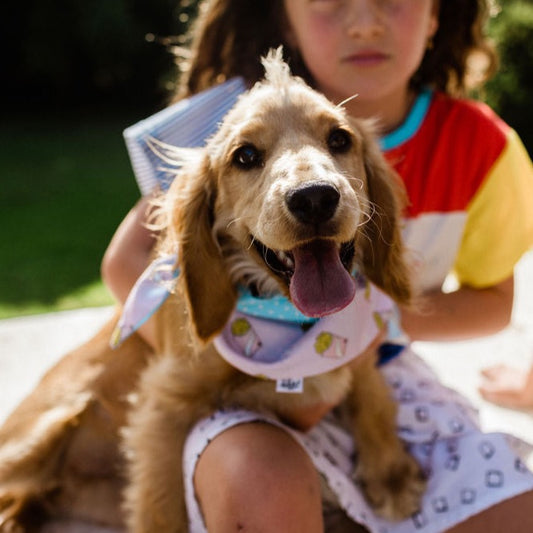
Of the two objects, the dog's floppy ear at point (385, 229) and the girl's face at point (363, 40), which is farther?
the girl's face at point (363, 40)

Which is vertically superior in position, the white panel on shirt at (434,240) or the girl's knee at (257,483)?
the white panel on shirt at (434,240)

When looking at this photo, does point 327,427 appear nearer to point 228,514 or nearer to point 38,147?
point 228,514

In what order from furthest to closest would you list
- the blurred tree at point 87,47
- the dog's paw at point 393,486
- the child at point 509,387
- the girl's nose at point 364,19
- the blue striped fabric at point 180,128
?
the blurred tree at point 87,47, the child at point 509,387, the blue striped fabric at point 180,128, the girl's nose at point 364,19, the dog's paw at point 393,486

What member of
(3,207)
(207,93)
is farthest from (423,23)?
(3,207)

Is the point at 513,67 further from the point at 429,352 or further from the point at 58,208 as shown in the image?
the point at 58,208

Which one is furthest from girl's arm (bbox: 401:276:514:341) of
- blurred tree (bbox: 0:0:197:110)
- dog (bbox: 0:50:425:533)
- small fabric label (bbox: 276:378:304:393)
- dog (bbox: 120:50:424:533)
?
blurred tree (bbox: 0:0:197:110)

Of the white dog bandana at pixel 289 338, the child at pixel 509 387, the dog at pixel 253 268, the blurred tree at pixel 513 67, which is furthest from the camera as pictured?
the blurred tree at pixel 513 67

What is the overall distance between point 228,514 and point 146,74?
13.6 m

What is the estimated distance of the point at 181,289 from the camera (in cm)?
181

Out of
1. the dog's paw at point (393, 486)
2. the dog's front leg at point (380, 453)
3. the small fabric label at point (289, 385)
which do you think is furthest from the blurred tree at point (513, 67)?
the small fabric label at point (289, 385)

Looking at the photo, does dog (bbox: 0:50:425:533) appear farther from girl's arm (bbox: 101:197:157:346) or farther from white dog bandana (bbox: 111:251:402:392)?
girl's arm (bbox: 101:197:157:346)

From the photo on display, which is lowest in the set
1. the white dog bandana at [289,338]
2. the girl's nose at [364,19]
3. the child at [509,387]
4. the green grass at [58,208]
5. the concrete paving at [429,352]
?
the green grass at [58,208]

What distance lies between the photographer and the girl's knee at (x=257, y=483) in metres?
1.61

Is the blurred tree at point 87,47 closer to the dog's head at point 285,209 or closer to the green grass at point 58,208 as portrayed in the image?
the green grass at point 58,208
